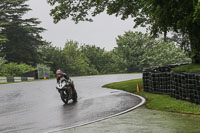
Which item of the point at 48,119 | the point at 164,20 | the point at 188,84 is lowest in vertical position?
the point at 48,119

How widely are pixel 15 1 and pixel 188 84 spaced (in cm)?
6318

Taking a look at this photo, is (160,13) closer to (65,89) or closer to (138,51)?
(65,89)

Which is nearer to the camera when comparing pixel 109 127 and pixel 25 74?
pixel 109 127

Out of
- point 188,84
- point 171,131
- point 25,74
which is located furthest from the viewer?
point 25,74

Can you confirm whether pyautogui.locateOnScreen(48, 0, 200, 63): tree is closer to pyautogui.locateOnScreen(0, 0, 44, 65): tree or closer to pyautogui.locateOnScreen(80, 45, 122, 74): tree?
pyautogui.locateOnScreen(0, 0, 44, 65): tree

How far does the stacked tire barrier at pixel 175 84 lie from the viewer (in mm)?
12461

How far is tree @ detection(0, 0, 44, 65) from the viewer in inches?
2825

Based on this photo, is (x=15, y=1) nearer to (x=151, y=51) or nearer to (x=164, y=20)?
(x=151, y=51)

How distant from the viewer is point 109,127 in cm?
916

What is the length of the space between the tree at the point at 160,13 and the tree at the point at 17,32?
155ft

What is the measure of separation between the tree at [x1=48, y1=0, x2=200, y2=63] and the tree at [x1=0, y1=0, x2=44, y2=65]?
47.4 meters

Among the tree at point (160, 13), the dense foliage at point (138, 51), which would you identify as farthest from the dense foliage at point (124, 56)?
the tree at point (160, 13)

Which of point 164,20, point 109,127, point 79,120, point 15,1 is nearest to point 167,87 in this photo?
point 164,20

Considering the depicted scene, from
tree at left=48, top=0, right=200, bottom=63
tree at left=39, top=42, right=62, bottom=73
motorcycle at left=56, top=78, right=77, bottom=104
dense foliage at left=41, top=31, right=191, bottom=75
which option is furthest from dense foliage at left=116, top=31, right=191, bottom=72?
motorcycle at left=56, top=78, right=77, bottom=104
